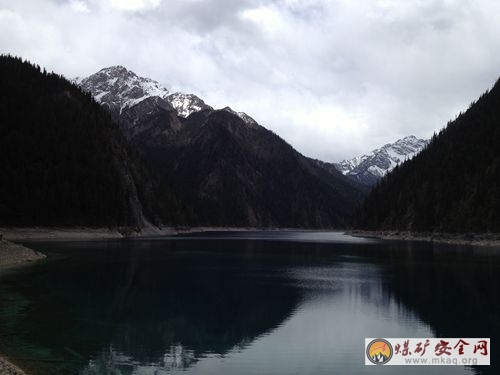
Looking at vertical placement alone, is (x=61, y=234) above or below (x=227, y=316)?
above

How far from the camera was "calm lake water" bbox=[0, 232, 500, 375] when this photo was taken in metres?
23.2

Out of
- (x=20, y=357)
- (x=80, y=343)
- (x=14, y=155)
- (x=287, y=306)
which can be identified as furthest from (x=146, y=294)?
(x=14, y=155)

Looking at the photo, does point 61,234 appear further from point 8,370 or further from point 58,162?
point 8,370

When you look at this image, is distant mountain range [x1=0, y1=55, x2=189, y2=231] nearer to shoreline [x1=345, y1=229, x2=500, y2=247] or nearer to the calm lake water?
the calm lake water

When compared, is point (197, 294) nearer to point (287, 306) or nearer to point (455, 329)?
point (287, 306)

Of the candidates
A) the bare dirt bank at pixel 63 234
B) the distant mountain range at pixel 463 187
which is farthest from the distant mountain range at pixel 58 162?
the distant mountain range at pixel 463 187

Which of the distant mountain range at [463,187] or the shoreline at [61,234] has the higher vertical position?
the distant mountain range at [463,187]

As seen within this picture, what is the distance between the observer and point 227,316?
34500mm

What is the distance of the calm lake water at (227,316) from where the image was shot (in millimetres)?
23234

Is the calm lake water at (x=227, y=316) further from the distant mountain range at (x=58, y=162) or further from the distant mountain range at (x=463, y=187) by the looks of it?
the distant mountain range at (x=58, y=162)

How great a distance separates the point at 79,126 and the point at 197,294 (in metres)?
147

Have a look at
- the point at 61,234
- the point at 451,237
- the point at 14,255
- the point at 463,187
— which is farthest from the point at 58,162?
the point at 463,187

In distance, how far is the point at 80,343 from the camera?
2588cm

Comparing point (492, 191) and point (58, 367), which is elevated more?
point (492, 191)
